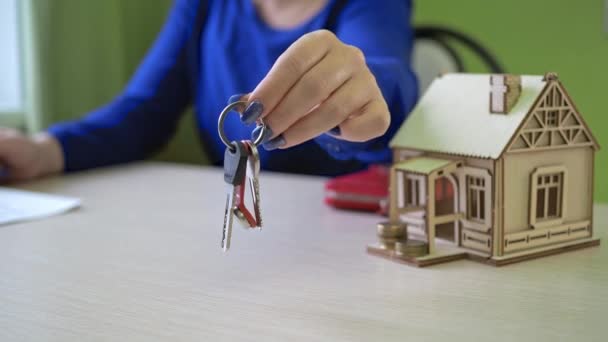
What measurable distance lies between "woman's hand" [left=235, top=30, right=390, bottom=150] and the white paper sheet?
0.43 m

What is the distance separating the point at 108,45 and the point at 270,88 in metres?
1.25

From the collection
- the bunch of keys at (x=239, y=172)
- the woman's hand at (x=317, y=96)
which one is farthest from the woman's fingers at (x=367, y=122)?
the bunch of keys at (x=239, y=172)

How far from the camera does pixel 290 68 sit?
2.03 ft

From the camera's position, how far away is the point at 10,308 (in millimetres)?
585

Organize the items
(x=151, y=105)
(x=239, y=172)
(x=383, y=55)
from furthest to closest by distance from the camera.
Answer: (x=151, y=105)
(x=383, y=55)
(x=239, y=172)

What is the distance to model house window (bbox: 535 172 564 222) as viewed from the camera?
2.37 ft

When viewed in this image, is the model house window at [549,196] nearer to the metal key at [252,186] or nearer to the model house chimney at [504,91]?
the model house chimney at [504,91]

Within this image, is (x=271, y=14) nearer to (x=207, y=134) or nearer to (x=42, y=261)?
(x=207, y=134)

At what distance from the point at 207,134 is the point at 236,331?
39.5 inches

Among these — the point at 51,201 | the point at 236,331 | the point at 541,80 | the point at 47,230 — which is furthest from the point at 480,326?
the point at 51,201

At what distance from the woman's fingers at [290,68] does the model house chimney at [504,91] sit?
175 millimetres

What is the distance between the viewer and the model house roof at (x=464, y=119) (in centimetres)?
69

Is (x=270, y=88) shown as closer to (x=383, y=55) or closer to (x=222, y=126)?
(x=222, y=126)

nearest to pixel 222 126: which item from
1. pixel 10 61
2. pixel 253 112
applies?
pixel 253 112
